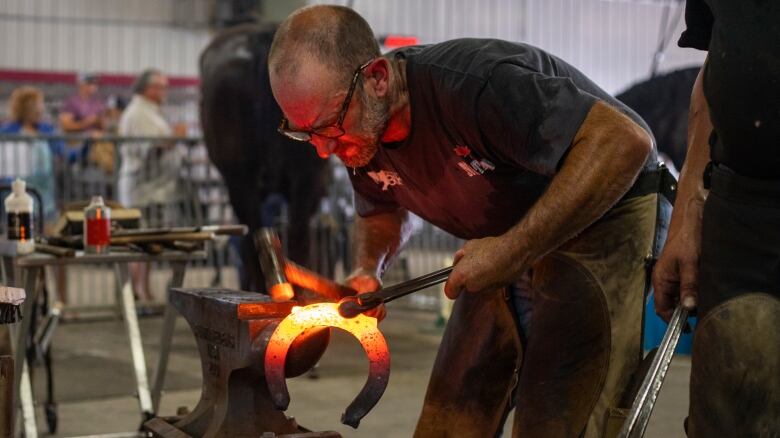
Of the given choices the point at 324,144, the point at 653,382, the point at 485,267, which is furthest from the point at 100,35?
the point at 653,382

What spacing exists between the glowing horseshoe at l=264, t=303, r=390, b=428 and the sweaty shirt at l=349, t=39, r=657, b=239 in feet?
1.39

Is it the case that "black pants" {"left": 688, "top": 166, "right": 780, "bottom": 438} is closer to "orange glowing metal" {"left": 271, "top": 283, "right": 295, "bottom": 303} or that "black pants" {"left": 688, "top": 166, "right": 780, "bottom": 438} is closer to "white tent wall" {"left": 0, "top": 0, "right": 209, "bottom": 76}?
"orange glowing metal" {"left": 271, "top": 283, "right": 295, "bottom": 303}

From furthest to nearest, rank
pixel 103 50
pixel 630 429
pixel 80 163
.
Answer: pixel 103 50 < pixel 80 163 < pixel 630 429

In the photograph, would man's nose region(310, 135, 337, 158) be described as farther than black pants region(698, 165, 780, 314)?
Yes

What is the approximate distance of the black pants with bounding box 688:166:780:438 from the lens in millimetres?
2248

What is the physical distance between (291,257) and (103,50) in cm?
1024

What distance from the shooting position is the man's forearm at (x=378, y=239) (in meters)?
3.31

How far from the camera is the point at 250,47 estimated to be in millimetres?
7211

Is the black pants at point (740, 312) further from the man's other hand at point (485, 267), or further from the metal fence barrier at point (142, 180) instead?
the metal fence barrier at point (142, 180)

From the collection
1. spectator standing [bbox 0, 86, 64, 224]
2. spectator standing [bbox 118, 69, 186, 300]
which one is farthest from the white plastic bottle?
spectator standing [bbox 118, 69, 186, 300]

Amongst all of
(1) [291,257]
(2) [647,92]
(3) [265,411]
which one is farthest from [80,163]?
(3) [265,411]

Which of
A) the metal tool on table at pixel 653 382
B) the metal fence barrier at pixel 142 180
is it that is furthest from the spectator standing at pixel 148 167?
the metal tool on table at pixel 653 382

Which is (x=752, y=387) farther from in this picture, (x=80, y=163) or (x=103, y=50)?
(x=103, y=50)

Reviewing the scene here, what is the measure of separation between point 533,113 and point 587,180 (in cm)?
20
